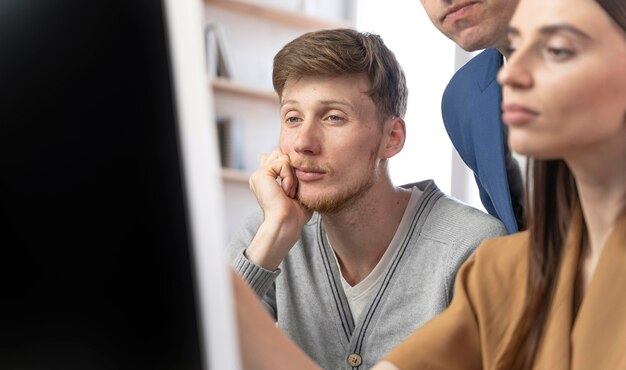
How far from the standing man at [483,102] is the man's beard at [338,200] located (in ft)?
0.93

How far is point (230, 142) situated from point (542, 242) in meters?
3.24

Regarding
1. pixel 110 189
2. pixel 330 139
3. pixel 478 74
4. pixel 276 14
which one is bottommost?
pixel 110 189

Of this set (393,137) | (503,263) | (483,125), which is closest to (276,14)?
(393,137)

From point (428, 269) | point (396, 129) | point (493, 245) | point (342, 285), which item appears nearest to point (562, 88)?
point (493, 245)

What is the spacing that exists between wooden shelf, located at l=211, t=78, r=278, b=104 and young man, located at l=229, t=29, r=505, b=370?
6.92 ft

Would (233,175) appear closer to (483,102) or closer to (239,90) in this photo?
(239,90)

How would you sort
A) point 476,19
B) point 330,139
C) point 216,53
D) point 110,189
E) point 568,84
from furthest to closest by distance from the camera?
point 216,53, point 330,139, point 476,19, point 568,84, point 110,189

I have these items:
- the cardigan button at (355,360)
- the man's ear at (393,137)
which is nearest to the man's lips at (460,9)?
the man's ear at (393,137)

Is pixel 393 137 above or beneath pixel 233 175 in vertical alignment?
beneath

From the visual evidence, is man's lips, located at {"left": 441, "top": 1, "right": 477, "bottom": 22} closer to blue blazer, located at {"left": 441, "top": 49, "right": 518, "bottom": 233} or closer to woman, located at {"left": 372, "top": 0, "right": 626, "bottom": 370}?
blue blazer, located at {"left": 441, "top": 49, "right": 518, "bottom": 233}

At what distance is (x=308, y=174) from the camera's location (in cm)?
190

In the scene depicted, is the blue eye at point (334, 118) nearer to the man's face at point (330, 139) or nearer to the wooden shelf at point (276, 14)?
the man's face at point (330, 139)

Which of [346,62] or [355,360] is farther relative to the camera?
[346,62]

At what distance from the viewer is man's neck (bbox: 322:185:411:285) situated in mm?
1919
